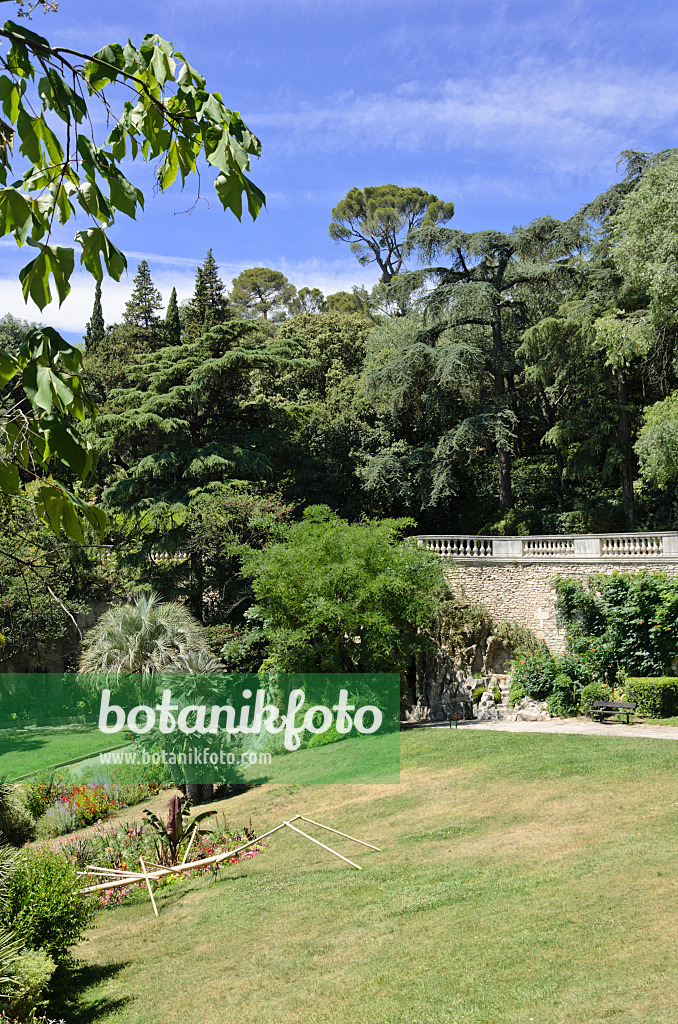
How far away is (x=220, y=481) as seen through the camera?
89.9 feet

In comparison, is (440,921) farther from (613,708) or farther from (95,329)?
(95,329)

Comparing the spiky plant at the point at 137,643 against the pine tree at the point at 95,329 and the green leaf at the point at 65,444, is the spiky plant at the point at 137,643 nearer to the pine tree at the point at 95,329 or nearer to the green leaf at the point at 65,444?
the green leaf at the point at 65,444

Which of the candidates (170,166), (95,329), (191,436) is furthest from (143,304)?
(170,166)

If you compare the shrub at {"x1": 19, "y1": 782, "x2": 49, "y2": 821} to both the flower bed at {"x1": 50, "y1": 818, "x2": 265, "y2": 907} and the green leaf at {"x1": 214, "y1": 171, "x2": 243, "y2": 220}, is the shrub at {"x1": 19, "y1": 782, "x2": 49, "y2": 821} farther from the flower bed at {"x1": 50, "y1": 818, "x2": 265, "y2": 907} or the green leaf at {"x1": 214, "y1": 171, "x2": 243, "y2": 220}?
the green leaf at {"x1": 214, "y1": 171, "x2": 243, "y2": 220}

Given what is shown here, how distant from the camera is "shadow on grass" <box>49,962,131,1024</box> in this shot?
6836 millimetres

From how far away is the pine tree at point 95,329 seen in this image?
40750 millimetres

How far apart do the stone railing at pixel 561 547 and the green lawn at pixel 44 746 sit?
10974 millimetres

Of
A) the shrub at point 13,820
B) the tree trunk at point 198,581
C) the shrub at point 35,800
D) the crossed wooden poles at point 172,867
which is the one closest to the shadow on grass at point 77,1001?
the crossed wooden poles at point 172,867

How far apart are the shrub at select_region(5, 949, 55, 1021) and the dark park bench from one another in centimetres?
1277

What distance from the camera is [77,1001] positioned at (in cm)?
717

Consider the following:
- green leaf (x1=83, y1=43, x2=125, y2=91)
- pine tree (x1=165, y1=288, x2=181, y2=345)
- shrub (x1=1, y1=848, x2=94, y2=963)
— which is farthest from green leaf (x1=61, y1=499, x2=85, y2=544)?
pine tree (x1=165, y1=288, x2=181, y2=345)

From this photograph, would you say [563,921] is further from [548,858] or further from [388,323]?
[388,323]

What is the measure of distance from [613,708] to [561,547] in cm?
595

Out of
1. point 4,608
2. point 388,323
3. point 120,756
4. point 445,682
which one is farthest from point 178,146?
point 388,323
